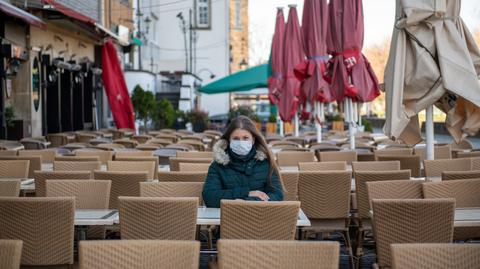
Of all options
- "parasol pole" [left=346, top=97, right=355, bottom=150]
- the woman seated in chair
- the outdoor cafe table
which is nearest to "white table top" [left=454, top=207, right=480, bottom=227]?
the outdoor cafe table

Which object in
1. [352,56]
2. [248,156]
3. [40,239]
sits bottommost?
[40,239]

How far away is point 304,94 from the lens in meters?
19.5

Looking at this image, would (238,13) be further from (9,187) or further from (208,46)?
(9,187)

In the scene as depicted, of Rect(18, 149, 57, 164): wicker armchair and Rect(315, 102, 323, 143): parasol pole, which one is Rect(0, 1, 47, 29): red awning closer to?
Rect(18, 149, 57, 164): wicker armchair

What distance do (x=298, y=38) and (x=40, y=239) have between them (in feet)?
55.0

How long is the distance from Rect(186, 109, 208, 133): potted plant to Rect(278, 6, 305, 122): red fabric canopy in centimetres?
1317

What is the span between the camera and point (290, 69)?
2262 cm

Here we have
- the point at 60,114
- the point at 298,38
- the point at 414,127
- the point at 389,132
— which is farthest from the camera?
the point at 60,114

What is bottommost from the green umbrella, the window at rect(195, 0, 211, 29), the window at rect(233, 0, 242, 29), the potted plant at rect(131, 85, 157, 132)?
the potted plant at rect(131, 85, 157, 132)

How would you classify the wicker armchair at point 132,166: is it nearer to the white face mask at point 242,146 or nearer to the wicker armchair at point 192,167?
the wicker armchair at point 192,167

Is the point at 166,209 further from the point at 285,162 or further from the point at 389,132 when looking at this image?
the point at 285,162

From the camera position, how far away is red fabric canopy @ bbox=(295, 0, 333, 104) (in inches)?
734

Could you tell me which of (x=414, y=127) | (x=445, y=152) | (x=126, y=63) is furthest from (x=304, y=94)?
(x=126, y=63)

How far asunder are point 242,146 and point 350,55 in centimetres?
824
